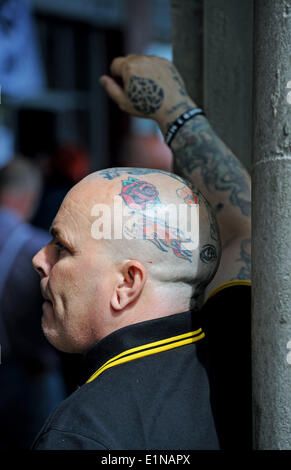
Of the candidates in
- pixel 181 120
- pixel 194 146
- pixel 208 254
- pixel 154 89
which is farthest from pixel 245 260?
pixel 154 89

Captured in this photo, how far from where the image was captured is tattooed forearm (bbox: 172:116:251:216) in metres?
2.12

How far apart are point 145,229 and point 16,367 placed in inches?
93.5

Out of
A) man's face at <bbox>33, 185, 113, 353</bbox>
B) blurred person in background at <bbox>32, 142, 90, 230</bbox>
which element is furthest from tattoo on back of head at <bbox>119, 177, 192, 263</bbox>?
blurred person in background at <bbox>32, 142, 90, 230</bbox>

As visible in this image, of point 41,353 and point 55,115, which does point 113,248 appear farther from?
point 55,115

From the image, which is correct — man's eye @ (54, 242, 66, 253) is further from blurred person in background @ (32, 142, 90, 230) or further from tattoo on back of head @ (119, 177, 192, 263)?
blurred person in background @ (32, 142, 90, 230)

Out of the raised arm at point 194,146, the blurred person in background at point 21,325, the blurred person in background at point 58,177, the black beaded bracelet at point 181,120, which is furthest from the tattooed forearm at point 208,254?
the blurred person in background at point 58,177

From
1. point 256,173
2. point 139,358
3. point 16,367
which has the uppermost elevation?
point 256,173

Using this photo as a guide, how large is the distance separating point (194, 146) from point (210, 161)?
0.26 ft

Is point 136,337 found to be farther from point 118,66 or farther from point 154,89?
point 118,66

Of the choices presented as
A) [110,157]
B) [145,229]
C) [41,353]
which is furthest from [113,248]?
[110,157]

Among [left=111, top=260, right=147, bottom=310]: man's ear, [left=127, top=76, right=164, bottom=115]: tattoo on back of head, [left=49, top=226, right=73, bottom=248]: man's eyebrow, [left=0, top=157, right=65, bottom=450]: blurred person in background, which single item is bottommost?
[left=0, top=157, right=65, bottom=450]: blurred person in background

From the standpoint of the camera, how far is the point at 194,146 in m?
2.14

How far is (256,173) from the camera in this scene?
146 cm
